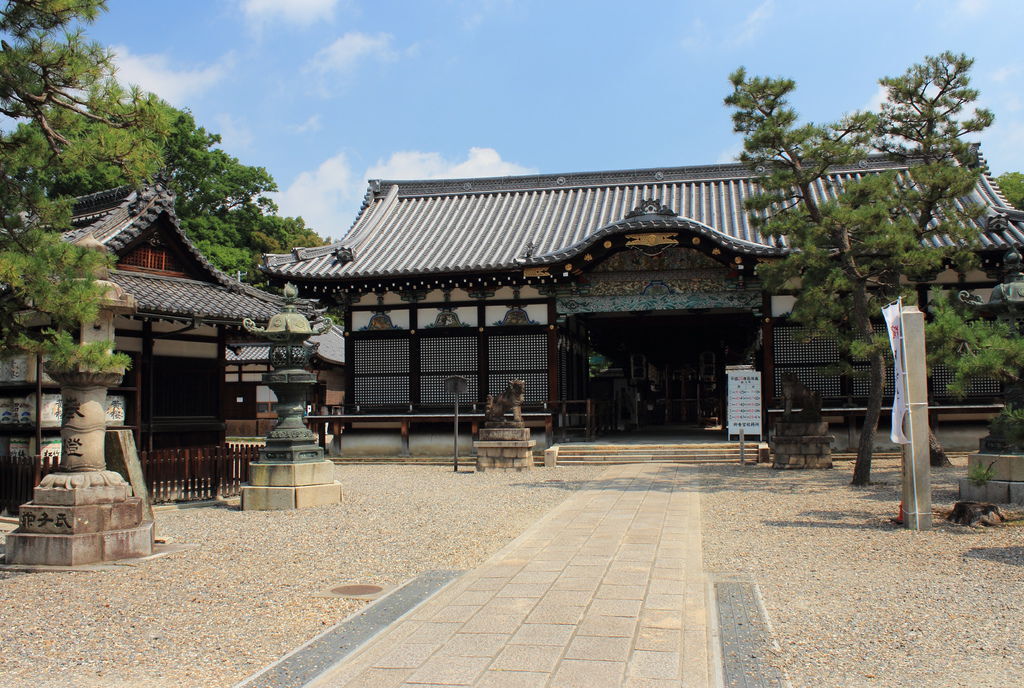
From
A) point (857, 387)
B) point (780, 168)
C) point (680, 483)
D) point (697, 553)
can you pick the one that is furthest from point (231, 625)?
point (857, 387)

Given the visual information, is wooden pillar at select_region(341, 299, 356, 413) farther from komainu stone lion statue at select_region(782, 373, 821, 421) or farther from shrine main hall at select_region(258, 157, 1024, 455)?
komainu stone lion statue at select_region(782, 373, 821, 421)

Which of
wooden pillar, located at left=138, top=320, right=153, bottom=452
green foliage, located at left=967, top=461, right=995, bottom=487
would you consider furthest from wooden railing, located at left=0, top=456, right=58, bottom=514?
green foliage, located at left=967, top=461, right=995, bottom=487

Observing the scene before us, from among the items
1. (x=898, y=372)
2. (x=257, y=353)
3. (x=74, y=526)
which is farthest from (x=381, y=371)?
(x=898, y=372)

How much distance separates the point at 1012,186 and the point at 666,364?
16644 millimetres

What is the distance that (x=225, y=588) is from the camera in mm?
6480

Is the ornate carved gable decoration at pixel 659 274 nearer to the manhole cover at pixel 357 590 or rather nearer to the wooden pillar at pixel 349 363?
the wooden pillar at pixel 349 363

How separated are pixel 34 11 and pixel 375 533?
619 centimetres

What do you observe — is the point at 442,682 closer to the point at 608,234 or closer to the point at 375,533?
the point at 375,533

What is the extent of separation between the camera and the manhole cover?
6.25 m

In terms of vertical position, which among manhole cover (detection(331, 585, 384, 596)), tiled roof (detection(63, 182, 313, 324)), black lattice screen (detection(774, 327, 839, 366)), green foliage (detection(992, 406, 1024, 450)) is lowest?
manhole cover (detection(331, 585, 384, 596))

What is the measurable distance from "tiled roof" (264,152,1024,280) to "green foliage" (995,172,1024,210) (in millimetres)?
12425

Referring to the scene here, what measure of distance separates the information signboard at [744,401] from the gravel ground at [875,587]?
17.0 feet

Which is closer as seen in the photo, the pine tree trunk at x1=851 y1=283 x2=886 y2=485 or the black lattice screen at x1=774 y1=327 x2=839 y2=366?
the pine tree trunk at x1=851 y1=283 x2=886 y2=485

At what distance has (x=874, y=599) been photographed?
5859 mm
